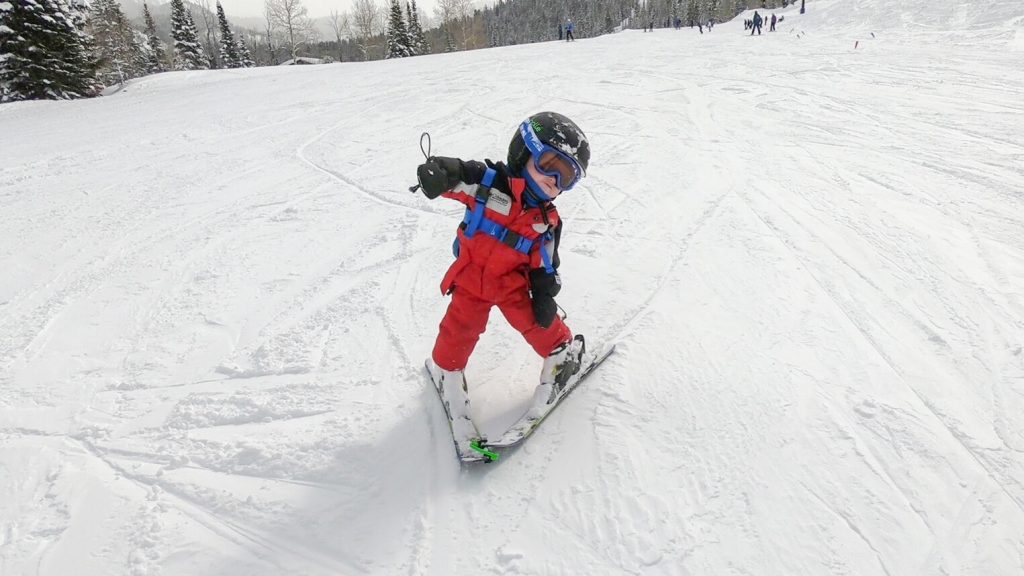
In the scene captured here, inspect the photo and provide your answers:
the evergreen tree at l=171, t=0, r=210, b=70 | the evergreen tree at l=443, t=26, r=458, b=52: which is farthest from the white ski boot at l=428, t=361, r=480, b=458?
the evergreen tree at l=443, t=26, r=458, b=52

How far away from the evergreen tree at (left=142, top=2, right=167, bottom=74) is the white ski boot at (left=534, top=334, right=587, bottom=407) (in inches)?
2406

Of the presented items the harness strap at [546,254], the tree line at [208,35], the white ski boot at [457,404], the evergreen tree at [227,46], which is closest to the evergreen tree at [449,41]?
the tree line at [208,35]

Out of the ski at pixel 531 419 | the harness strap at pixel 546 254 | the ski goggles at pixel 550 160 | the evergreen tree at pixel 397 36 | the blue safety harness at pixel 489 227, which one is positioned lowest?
the ski at pixel 531 419

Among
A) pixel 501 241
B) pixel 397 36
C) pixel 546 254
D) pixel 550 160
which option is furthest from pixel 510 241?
pixel 397 36

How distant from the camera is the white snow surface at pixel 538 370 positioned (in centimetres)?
215

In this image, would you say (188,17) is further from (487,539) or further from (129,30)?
(487,539)

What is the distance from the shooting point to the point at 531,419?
8.98ft

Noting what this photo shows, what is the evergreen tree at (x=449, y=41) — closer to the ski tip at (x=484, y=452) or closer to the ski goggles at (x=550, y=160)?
the ski goggles at (x=550, y=160)

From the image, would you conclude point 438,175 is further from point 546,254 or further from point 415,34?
point 415,34

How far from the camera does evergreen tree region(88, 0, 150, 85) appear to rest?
3809 centimetres

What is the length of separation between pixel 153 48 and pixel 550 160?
63.5 m

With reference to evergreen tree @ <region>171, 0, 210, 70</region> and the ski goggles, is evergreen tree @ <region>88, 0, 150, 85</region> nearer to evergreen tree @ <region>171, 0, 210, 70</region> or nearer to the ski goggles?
evergreen tree @ <region>171, 0, 210, 70</region>

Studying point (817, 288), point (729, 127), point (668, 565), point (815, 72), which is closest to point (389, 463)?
point (668, 565)

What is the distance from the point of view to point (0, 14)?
18.2 meters
